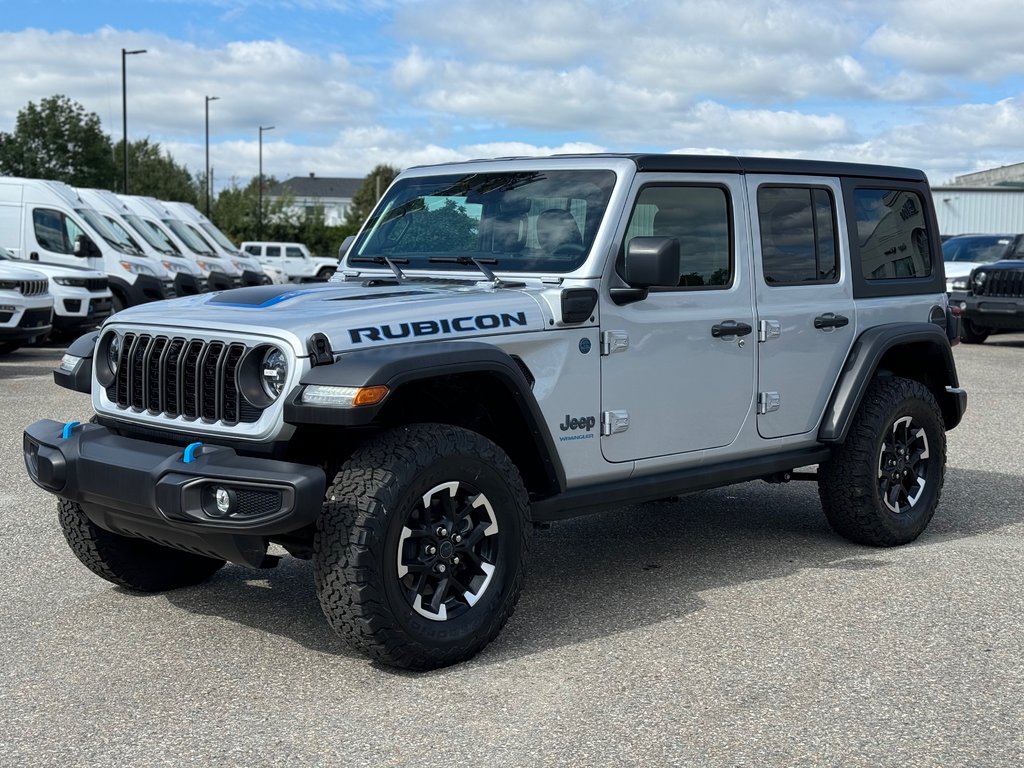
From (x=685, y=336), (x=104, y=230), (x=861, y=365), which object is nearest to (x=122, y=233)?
(x=104, y=230)

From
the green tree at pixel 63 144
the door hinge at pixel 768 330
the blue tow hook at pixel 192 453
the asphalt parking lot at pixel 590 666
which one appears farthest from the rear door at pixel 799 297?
the green tree at pixel 63 144

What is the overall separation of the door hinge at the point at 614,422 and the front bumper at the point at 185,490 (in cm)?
135

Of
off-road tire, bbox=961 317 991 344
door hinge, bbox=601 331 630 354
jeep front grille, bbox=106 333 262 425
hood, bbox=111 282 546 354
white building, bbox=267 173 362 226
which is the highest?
white building, bbox=267 173 362 226

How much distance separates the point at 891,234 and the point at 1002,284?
480 inches

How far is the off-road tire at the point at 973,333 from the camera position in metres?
19.0

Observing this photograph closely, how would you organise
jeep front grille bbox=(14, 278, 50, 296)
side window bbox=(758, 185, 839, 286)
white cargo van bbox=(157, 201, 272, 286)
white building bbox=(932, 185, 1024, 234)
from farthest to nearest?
white building bbox=(932, 185, 1024, 234), white cargo van bbox=(157, 201, 272, 286), jeep front grille bbox=(14, 278, 50, 296), side window bbox=(758, 185, 839, 286)

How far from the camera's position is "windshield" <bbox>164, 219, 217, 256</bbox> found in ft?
77.8

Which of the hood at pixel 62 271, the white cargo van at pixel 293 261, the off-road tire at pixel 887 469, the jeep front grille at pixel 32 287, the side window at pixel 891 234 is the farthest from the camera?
the white cargo van at pixel 293 261

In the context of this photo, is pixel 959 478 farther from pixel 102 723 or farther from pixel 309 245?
pixel 309 245

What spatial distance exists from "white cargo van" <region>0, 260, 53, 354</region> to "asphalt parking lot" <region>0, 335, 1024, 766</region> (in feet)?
28.5

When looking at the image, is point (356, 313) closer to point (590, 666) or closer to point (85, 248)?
point (590, 666)

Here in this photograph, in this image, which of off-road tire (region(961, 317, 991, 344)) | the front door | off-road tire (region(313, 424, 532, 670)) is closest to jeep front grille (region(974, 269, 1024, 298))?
off-road tire (region(961, 317, 991, 344))

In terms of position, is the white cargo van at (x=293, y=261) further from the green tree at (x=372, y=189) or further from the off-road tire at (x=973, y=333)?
the green tree at (x=372, y=189)

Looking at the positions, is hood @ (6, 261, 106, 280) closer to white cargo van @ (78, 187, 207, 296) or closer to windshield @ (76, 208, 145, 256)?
windshield @ (76, 208, 145, 256)
